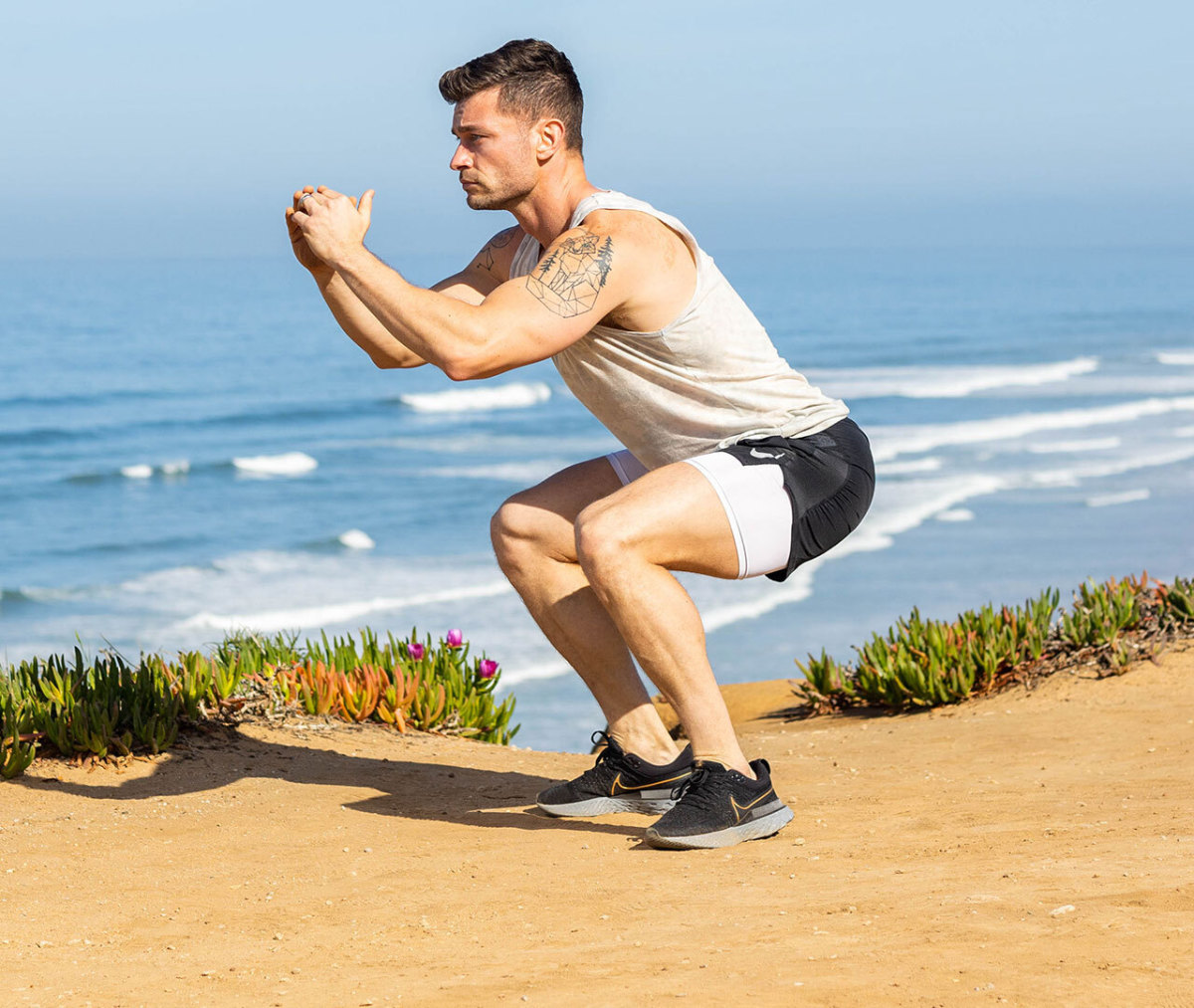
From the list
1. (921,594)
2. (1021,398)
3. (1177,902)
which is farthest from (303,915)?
(1021,398)

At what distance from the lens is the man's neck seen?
4.12 metres

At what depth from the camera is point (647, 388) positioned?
4086 mm

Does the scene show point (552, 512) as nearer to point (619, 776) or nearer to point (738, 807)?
point (619, 776)

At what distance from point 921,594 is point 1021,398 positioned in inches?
803

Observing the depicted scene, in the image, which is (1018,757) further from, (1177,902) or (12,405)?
(12,405)

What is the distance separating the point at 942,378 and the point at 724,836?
37.7 metres

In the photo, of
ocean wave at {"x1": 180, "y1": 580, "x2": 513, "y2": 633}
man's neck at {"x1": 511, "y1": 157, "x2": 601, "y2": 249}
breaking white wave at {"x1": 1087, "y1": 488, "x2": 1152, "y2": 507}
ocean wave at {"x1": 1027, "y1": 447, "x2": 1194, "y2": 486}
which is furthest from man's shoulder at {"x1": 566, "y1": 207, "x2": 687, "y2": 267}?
ocean wave at {"x1": 1027, "y1": 447, "x2": 1194, "y2": 486}

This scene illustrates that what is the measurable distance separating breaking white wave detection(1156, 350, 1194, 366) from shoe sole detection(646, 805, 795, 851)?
1564 inches

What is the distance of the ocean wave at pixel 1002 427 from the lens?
27.9 meters

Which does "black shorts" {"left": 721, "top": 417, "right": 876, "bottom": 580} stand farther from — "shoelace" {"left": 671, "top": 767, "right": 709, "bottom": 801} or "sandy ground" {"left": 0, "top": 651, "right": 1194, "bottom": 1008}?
"sandy ground" {"left": 0, "top": 651, "right": 1194, "bottom": 1008}

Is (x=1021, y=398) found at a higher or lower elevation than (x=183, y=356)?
lower

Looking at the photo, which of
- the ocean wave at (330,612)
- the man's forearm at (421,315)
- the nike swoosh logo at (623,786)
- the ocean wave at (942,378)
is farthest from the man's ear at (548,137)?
the ocean wave at (942,378)

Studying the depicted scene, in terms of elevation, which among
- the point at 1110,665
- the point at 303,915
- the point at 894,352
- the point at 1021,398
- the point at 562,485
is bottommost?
the point at 303,915

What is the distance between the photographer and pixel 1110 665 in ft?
21.7
